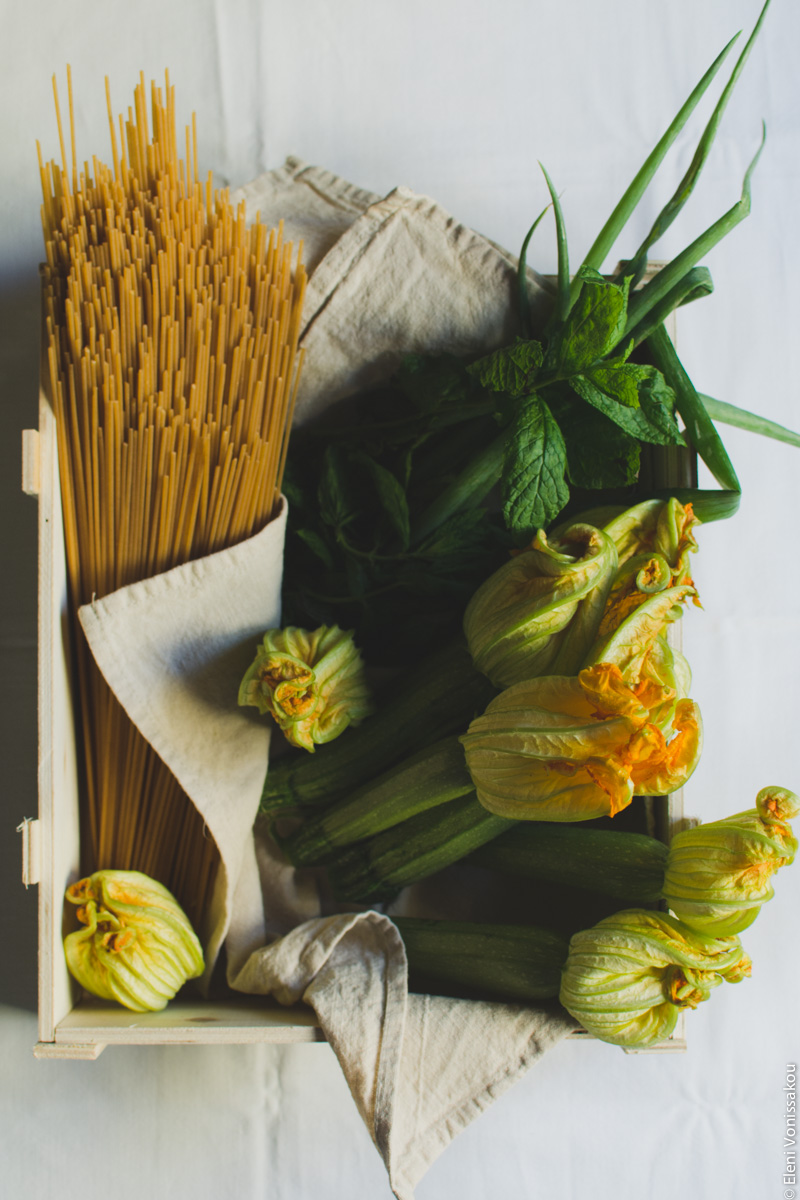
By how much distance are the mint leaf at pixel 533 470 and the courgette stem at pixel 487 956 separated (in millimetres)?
362

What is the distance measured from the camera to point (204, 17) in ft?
2.91

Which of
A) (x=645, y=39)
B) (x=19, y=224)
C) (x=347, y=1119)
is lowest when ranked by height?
(x=347, y=1119)

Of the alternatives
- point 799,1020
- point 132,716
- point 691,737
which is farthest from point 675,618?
point 799,1020

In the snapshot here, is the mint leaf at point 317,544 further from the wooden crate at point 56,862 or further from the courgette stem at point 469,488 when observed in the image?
the wooden crate at point 56,862

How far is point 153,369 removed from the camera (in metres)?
0.65

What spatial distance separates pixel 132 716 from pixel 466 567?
0.32 meters

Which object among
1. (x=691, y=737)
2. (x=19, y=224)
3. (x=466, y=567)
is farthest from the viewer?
(x=19, y=224)

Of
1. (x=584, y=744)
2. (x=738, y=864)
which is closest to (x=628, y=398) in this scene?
(x=584, y=744)

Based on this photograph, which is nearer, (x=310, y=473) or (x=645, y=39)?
(x=310, y=473)

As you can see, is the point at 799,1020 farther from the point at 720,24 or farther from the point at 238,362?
the point at 720,24

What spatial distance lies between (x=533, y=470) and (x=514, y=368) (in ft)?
0.29

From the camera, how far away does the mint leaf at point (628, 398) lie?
0.63 meters

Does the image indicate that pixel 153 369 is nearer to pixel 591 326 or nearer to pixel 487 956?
pixel 591 326

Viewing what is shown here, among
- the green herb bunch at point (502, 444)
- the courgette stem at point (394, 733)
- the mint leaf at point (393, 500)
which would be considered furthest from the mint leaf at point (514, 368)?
the courgette stem at point (394, 733)
